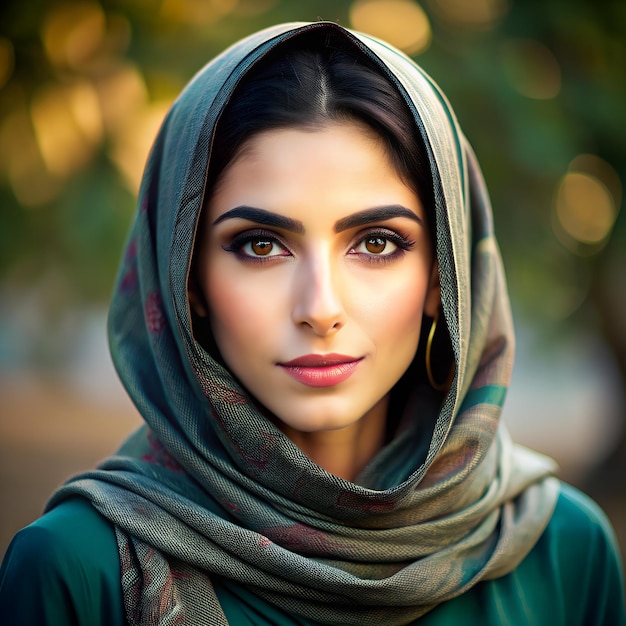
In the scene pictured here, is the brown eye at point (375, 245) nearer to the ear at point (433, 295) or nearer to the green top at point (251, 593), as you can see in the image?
the ear at point (433, 295)

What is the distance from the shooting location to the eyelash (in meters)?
1.53

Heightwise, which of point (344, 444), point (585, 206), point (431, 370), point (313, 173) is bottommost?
point (344, 444)

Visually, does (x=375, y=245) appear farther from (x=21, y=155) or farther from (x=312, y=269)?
(x=21, y=155)

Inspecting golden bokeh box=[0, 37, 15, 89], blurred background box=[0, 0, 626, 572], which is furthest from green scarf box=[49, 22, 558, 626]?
golden bokeh box=[0, 37, 15, 89]

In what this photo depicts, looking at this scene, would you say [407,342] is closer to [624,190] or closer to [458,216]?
[458,216]

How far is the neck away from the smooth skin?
0.20 metres

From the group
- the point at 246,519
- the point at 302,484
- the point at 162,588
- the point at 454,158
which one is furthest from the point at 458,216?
the point at 162,588

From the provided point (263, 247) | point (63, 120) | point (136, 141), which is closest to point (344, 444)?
point (263, 247)

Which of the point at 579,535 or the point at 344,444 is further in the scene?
the point at 579,535

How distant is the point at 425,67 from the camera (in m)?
3.31

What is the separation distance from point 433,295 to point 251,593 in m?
0.68

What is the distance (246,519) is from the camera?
Result: 1.60m

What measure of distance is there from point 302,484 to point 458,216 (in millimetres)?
606

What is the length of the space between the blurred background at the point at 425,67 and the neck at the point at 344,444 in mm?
1576
